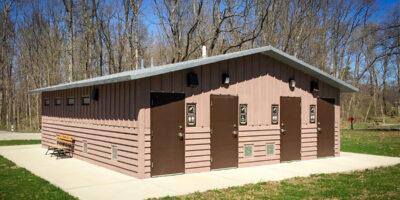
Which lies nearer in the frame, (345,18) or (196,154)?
(196,154)

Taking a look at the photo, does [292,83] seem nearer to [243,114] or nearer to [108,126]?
[243,114]

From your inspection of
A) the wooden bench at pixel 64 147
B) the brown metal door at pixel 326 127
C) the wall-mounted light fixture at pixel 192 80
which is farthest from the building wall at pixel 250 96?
the wooden bench at pixel 64 147

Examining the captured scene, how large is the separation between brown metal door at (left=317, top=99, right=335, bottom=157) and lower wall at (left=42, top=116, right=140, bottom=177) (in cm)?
695

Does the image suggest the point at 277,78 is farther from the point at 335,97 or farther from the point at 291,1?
the point at 291,1

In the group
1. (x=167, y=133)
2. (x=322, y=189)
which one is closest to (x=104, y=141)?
(x=167, y=133)

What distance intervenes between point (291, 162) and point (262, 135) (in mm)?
1489

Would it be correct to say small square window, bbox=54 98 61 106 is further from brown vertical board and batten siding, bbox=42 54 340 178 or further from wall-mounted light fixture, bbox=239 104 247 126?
wall-mounted light fixture, bbox=239 104 247 126

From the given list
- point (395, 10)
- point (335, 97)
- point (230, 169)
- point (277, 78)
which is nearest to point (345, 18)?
point (395, 10)

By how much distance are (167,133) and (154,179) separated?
1247 millimetres

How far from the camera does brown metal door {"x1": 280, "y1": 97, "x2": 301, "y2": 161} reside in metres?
13.5

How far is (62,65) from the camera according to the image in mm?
38781

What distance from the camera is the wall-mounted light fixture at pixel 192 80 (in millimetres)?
11336

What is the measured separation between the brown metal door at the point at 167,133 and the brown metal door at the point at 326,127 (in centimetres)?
574

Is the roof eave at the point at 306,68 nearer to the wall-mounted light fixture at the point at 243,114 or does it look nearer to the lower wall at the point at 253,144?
the lower wall at the point at 253,144
